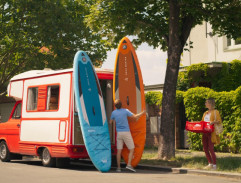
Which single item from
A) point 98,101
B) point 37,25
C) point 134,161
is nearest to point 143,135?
point 134,161

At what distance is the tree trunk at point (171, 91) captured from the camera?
13.9 metres

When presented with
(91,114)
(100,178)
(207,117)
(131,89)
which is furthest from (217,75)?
(100,178)

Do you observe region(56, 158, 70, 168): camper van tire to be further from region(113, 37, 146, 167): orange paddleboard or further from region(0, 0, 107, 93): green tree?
region(0, 0, 107, 93): green tree

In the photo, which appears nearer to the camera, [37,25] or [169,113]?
[169,113]

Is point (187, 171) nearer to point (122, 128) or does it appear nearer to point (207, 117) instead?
point (207, 117)

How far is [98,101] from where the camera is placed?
12602 millimetres

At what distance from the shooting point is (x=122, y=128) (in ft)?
39.5

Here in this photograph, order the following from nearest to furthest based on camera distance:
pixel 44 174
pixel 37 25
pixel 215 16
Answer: pixel 44 174, pixel 215 16, pixel 37 25

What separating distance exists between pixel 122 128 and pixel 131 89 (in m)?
1.57

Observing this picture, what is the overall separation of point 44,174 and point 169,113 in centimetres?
467

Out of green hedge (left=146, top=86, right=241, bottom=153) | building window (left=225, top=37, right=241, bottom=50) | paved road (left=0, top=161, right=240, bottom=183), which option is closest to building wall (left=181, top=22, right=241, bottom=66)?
building window (left=225, top=37, right=241, bottom=50)

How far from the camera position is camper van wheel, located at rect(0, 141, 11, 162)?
1539 centimetres

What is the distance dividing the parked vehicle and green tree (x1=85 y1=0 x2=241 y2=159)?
5.94 feet

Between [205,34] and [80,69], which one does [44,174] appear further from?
[205,34]
